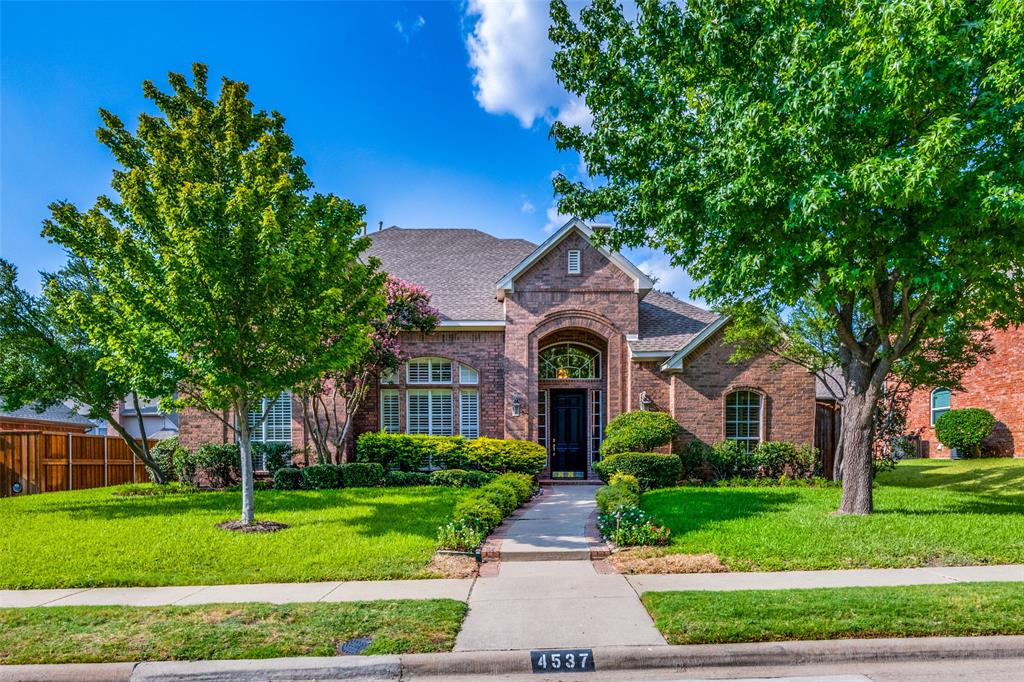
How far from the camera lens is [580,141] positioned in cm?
1172

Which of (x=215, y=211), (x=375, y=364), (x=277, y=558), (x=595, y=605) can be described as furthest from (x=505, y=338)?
(x=595, y=605)

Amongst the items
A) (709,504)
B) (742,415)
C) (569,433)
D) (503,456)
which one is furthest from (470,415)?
(709,504)

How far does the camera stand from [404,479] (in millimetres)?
15914

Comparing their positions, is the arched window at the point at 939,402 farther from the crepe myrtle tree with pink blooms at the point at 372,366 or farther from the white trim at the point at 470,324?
the crepe myrtle tree with pink blooms at the point at 372,366

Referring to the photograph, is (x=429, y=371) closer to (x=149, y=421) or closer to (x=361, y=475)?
(x=361, y=475)

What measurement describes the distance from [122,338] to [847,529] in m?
12.2

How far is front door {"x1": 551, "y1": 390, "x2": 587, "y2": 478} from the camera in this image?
1867 centimetres

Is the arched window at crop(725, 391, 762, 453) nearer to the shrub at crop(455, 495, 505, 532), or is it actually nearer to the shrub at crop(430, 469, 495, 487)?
Answer: the shrub at crop(430, 469, 495, 487)

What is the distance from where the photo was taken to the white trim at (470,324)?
1802cm

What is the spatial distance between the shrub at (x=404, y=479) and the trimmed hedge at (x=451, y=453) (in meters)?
0.75

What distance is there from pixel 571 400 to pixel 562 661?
1402 cm

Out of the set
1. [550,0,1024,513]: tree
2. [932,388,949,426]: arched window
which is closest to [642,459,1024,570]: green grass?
[550,0,1024,513]: tree

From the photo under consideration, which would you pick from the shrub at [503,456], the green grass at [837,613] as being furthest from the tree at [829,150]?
the shrub at [503,456]

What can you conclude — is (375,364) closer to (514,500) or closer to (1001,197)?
(514,500)
